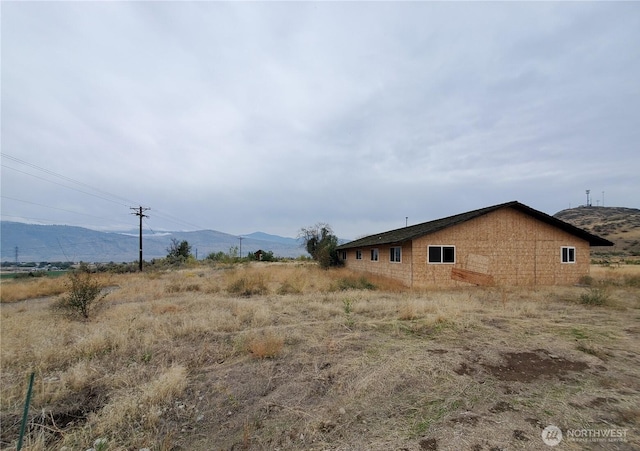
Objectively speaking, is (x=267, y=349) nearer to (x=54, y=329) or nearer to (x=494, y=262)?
(x=54, y=329)

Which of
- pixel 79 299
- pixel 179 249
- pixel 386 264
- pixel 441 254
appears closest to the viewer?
pixel 79 299

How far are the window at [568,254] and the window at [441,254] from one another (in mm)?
6732

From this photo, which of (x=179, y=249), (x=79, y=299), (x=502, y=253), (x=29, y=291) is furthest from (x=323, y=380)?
(x=179, y=249)

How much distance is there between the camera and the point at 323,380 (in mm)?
4629

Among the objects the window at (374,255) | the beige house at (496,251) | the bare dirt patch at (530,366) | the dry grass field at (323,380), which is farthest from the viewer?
the window at (374,255)

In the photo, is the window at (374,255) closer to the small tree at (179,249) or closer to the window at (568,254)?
the window at (568,254)

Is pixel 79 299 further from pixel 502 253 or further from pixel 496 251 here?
pixel 502 253

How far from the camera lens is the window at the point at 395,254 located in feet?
54.9

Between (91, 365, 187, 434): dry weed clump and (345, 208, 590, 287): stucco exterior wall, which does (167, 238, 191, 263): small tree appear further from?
(91, 365, 187, 434): dry weed clump

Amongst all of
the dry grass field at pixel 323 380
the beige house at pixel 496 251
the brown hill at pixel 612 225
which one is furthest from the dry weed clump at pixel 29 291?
the brown hill at pixel 612 225

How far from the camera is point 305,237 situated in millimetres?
45688

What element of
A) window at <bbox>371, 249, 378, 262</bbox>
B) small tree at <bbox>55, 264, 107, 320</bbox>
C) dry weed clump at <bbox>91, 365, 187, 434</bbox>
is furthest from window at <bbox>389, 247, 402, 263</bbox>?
dry weed clump at <bbox>91, 365, 187, 434</bbox>

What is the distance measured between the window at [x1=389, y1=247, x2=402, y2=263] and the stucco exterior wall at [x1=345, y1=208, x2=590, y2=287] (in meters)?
0.41

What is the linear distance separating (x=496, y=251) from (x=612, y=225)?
68.4m
